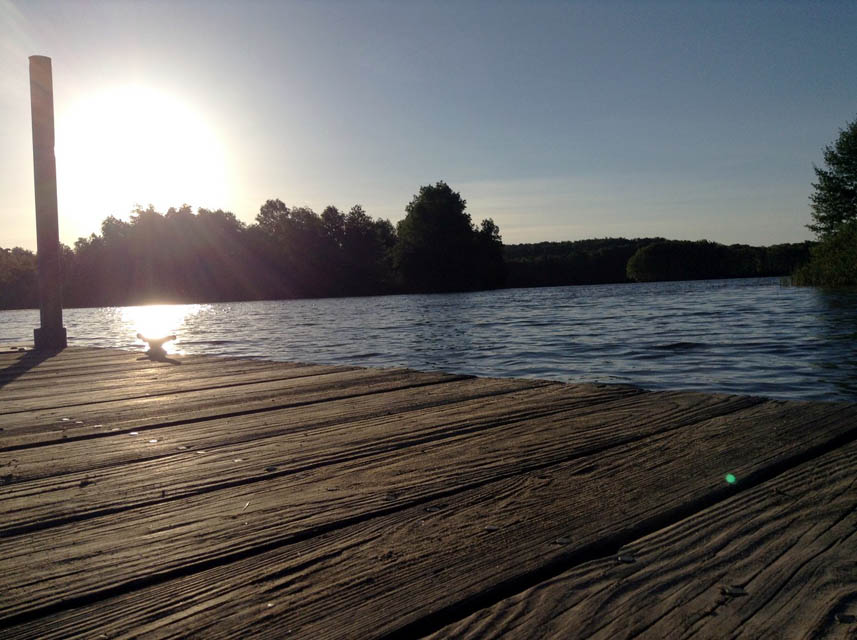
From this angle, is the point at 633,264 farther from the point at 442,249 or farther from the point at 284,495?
the point at 284,495

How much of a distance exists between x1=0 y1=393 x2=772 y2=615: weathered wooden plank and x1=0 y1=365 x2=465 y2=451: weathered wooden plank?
795 mm

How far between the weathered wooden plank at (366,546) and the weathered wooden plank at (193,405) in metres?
1.26

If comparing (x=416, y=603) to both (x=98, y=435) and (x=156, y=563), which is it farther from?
(x=98, y=435)

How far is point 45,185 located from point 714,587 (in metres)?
7.71

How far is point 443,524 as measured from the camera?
1.42 m

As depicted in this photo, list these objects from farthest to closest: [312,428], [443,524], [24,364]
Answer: [24,364]
[312,428]
[443,524]

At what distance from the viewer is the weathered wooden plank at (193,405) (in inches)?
104

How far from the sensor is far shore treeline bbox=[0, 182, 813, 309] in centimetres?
6359

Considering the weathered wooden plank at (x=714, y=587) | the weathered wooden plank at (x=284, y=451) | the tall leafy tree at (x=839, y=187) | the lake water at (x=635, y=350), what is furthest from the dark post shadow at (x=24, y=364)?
the tall leafy tree at (x=839, y=187)

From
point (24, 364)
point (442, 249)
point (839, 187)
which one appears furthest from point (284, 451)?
point (442, 249)

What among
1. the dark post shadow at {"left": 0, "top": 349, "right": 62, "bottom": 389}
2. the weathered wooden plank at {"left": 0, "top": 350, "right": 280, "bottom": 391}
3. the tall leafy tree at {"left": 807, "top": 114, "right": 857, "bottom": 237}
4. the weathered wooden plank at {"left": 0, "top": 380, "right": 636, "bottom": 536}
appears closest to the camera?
the weathered wooden plank at {"left": 0, "top": 380, "right": 636, "bottom": 536}

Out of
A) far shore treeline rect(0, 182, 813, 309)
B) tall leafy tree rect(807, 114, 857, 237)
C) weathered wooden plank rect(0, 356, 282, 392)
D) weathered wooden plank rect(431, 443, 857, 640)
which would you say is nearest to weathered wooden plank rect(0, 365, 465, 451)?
weathered wooden plank rect(0, 356, 282, 392)

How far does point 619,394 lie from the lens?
9.78 feet

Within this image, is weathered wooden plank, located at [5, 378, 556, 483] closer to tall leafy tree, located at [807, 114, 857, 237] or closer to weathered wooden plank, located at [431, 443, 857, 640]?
weathered wooden plank, located at [431, 443, 857, 640]
